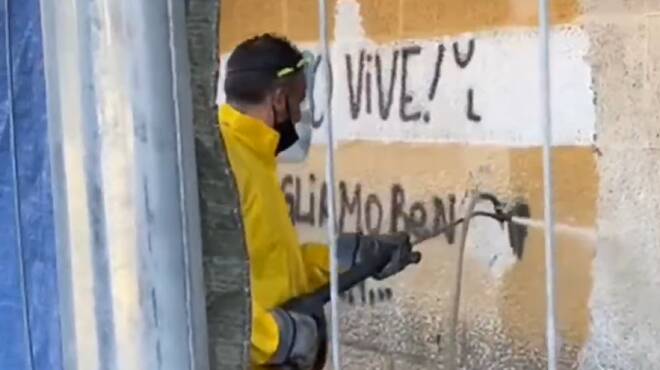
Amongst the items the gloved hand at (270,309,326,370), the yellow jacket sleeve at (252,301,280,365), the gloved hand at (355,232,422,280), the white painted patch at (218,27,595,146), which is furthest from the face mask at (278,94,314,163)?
the yellow jacket sleeve at (252,301,280,365)

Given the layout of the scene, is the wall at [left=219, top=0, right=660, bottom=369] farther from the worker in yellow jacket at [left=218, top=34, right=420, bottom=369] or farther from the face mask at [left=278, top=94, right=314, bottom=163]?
the worker in yellow jacket at [left=218, top=34, right=420, bottom=369]

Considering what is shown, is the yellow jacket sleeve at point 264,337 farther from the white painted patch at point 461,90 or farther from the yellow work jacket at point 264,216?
the white painted patch at point 461,90

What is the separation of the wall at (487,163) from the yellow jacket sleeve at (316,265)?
1.99ft

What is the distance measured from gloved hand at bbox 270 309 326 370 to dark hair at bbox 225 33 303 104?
20.3 inches

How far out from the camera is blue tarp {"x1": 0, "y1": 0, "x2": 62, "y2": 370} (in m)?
1.29

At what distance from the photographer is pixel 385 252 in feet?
10.1

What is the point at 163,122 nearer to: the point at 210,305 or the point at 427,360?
the point at 210,305

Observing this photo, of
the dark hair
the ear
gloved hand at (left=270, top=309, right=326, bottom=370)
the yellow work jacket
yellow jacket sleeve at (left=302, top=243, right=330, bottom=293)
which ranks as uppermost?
the dark hair

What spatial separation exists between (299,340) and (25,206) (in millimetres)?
1420

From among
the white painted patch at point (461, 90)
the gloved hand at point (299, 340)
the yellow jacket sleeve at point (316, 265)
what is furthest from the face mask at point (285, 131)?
the white painted patch at point (461, 90)

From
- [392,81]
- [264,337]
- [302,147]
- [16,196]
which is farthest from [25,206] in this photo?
[302,147]

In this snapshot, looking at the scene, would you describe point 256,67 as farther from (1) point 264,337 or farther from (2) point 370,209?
(2) point 370,209

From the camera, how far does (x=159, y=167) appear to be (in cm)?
97

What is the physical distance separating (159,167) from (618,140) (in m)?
2.33
